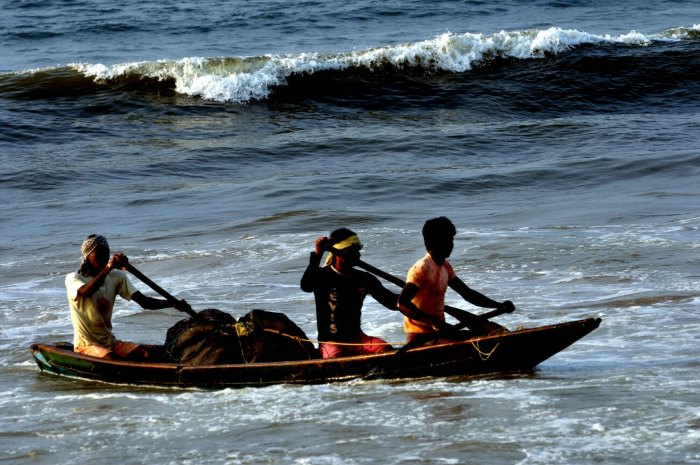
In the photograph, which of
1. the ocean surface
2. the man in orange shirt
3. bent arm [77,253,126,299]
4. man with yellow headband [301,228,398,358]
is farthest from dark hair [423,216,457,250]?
bent arm [77,253,126,299]

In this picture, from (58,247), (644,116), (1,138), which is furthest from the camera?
(644,116)

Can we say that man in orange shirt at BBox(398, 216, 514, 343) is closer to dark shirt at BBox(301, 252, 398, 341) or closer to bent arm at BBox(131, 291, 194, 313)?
dark shirt at BBox(301, 252, 398, 341)

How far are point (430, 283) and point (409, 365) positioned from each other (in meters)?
0.59

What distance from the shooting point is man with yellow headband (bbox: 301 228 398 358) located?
7.40m

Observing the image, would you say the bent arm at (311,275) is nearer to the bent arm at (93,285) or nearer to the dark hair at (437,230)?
the dark hair at (437,230)

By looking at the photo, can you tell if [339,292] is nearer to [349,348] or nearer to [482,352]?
[349,348]

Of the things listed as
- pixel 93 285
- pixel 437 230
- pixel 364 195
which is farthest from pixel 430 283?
pixel 364 195

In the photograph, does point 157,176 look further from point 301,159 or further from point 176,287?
point 176,287

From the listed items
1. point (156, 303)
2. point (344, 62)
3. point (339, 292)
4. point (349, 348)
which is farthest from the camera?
point (344, 62)

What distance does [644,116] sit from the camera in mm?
20828

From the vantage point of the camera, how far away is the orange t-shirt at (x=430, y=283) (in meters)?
7.31

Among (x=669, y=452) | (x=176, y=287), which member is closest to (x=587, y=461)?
(x=669, y=452)

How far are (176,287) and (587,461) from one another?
6.19 m

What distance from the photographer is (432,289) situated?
24.2ft
